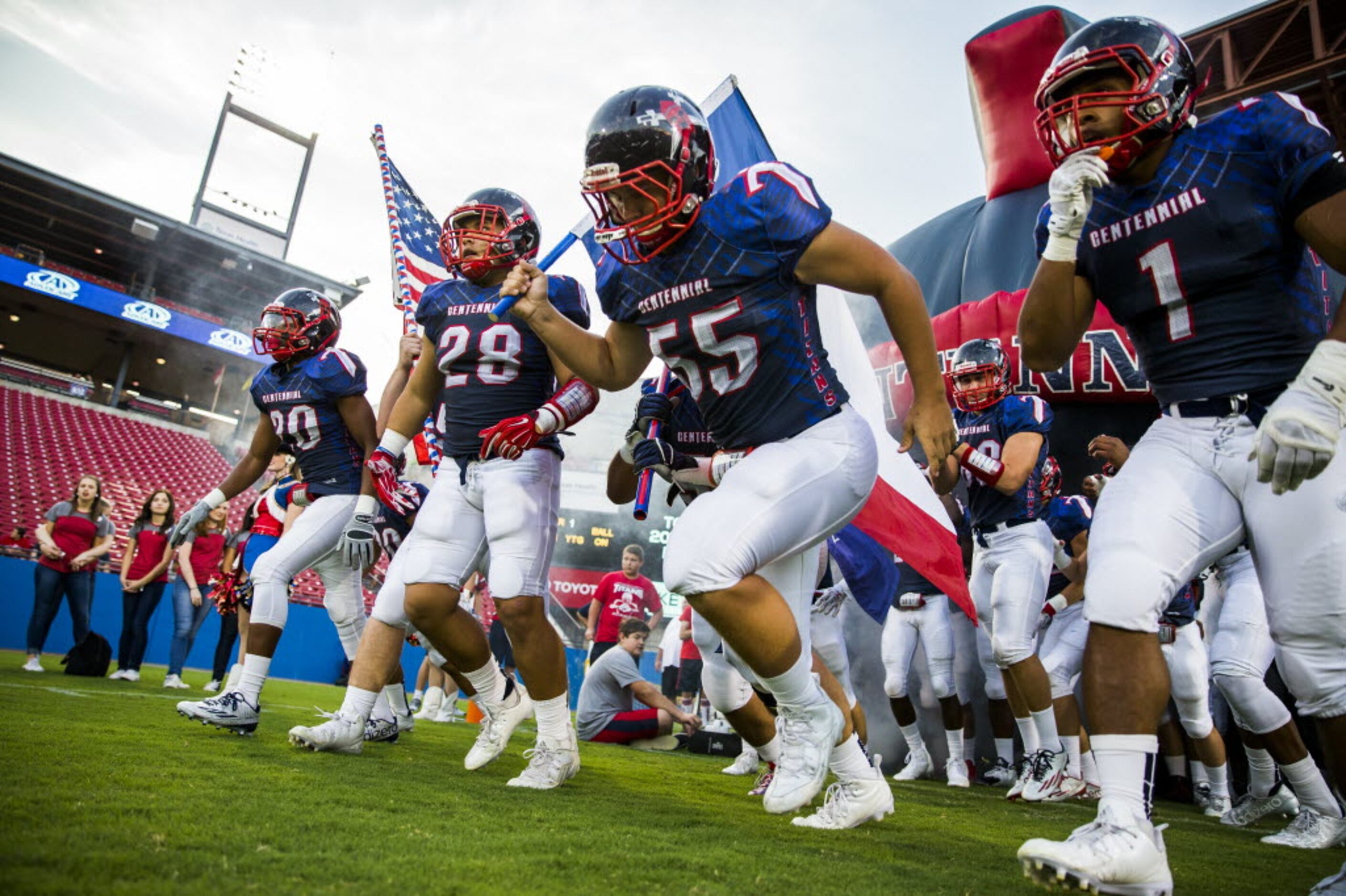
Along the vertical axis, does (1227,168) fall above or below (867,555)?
above

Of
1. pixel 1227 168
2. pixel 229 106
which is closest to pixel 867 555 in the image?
pixel 1227 168

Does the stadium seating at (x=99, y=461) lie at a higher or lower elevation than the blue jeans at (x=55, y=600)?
higher

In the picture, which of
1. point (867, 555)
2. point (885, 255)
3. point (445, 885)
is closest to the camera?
point (445, 885)

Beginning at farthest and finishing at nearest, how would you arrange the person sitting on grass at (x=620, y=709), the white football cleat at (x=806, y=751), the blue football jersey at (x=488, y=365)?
1. the person sitting on grass at (x=620, y=709)
2. the blue football jersey at (x=488, y=365)
3. the white football cleat at (x=806, y=751)

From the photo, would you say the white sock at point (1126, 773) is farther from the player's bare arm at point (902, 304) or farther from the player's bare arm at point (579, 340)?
the player's bare arm at point (579, 340)

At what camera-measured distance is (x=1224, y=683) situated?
406 cm

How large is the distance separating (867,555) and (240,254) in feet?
91.0

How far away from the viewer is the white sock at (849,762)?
2.78 metres

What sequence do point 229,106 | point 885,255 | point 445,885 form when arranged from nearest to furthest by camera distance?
point 445,885
point 885,255
point 229,106

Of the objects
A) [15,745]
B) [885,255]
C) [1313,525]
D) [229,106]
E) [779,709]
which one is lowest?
[15,745]

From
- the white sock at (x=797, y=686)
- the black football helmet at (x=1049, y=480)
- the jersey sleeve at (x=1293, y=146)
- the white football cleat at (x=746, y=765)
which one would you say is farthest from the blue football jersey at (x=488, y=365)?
the black football helmet at (x=1049, y=480)

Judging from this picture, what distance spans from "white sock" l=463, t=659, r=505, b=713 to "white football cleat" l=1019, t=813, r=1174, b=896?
8.92ft

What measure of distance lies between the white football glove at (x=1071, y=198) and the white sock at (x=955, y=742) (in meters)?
4.44

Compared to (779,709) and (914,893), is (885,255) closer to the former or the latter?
(779,709)
